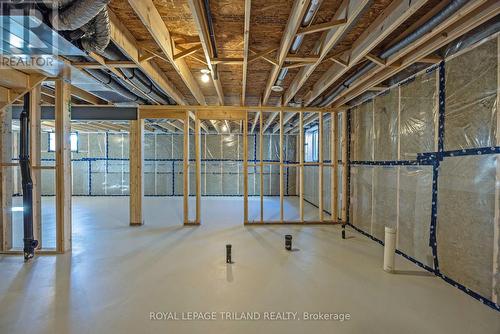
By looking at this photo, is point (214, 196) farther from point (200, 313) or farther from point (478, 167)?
point (478, 167)

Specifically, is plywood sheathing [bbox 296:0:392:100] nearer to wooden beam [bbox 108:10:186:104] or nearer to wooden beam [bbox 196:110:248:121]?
wooden beam [bbox 196:110:248:121]

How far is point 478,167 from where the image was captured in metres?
2.30

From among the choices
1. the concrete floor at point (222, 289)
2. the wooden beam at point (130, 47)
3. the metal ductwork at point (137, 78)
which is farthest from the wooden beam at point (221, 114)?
the concrete floor at point (222, 289)

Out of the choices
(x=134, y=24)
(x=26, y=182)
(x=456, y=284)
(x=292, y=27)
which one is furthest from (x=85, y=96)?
(x=456, y=284)

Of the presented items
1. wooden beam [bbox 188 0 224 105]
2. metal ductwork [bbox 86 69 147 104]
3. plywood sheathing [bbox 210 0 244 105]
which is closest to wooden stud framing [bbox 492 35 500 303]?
plywood sheathing [bbox 210 0 244 105]

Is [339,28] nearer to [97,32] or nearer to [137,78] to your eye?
[97,32]

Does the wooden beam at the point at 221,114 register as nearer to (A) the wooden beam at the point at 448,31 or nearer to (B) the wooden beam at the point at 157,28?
(B) the wooden beam at the point at 157,28

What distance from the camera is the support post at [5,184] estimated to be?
3.48 meters

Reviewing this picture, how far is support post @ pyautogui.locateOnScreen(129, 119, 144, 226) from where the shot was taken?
16.7 feet

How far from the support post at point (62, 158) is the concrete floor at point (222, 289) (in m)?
0.36

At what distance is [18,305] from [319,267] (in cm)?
306

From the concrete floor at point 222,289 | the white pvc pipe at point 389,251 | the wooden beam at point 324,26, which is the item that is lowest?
the concrete floor at point 222,289

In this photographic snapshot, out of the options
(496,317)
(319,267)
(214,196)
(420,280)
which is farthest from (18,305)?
(214,196)

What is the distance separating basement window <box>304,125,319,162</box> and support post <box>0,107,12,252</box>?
22.0 feet
